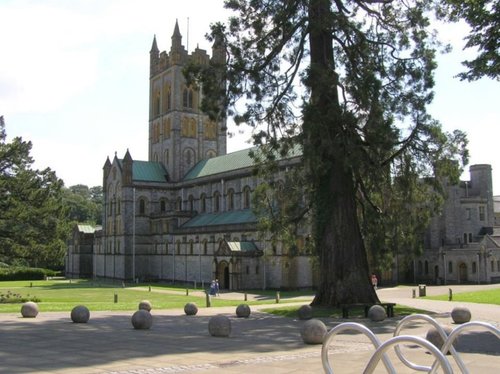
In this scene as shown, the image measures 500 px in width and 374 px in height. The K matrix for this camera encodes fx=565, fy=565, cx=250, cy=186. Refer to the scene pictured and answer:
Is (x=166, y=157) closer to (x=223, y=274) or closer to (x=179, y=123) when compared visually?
(x=179, y=123)

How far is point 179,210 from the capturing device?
244ft

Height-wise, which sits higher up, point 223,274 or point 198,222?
point 198,222

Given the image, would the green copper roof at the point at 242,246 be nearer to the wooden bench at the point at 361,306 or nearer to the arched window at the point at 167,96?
the wooden bench at the point at 361,306

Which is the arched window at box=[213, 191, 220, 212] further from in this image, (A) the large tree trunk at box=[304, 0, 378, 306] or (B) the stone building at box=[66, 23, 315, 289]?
(A) the large tree trunk at box=[304, 0, 378, 306]

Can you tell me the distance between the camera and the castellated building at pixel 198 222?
56.0 m

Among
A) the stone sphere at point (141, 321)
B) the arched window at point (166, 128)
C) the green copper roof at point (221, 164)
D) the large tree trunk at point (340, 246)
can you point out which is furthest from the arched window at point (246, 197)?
the stone sphere at point (141, 321)

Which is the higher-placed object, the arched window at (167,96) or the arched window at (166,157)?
the arched window at (167,96)

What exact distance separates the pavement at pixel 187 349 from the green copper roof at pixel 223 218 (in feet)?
125

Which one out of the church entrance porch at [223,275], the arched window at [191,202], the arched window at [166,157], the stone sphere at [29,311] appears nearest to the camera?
the stone sphere at [29,311]

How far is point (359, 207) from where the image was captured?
31938 mm

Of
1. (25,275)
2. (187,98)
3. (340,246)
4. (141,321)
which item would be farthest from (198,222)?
(141,321)

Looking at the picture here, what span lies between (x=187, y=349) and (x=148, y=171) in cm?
6663

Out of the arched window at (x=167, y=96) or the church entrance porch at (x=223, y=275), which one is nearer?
the church entrance porch at (x=223, y=275)

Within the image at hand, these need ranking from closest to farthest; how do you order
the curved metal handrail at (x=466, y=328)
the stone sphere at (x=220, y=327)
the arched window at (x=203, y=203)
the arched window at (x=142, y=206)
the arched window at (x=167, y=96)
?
the curved metal handrail at (x=466, y=328), the stone sphere at (x=220, y=327), the arched window at (x=203, y=203), the arched window at (x=142, y=206), the arched window at (x=167, y=96)
